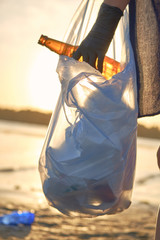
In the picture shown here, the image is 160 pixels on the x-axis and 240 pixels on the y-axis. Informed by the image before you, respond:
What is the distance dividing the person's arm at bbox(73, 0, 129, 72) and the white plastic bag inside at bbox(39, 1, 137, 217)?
0.17 ft

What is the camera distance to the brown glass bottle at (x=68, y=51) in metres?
1.61

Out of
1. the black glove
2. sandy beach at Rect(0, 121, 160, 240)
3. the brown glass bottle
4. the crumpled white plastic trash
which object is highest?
the black glove

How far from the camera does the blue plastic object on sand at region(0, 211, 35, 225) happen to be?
107 inches

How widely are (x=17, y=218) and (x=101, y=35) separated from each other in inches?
72.2

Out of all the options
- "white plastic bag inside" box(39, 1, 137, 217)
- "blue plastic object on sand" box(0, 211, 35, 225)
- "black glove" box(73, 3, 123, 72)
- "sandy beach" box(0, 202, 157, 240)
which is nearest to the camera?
"white plastic bag inside" box(39, 1, 137, 217)

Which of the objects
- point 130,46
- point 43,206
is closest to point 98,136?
point 130,46

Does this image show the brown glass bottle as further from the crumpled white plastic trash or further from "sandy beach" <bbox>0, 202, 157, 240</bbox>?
"sandy beach" <bbox>0, 202, 157, 240</bbox>

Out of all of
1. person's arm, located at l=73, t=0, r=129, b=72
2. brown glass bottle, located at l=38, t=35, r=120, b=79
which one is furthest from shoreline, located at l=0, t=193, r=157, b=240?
person's arm, located at l=73, t=0, r=129, b=72

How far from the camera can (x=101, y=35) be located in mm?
1477

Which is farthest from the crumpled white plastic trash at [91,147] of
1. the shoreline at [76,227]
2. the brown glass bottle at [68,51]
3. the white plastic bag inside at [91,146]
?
the shoreline at [76,227]

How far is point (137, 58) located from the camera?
→ 1.71m

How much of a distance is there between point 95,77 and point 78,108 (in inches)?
6.0

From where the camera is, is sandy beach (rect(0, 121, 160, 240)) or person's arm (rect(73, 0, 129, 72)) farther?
sandy beach (rect(0, 121, 160, 240))

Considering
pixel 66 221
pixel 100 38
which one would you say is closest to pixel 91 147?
pixel 100 38
